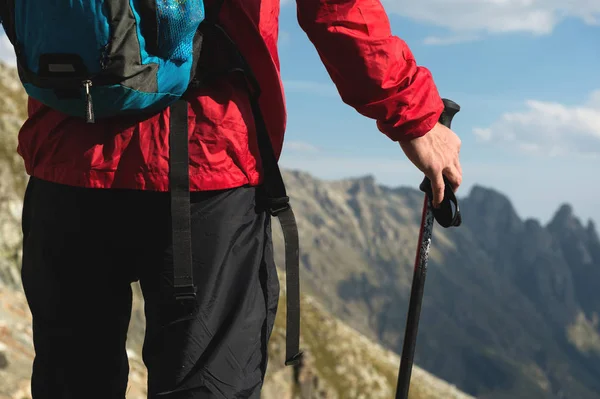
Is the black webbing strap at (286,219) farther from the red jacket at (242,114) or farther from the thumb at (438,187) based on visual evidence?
the thumb at (438,187)

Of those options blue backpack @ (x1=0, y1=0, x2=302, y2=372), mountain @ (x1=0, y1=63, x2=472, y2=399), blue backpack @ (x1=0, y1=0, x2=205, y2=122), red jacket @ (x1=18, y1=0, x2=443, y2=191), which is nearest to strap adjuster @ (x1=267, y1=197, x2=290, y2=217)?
red jacket @ (x1=18, y1=0, x2=443, y2=191)

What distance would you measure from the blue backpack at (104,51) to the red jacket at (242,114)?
176 millimetres

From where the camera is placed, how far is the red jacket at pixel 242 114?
10.3 feet

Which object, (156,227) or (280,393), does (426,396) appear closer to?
(280,393)

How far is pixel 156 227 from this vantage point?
10.5 feet

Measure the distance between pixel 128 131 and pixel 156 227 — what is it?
0.50 m

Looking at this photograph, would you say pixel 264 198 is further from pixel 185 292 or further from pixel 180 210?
pixel 185 292

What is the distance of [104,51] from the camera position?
9.25ft

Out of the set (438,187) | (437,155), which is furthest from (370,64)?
(438,187)

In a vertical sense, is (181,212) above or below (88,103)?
below

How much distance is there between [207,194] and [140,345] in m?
29.5

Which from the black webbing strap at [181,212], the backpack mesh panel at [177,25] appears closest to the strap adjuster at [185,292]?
the black webbing strap at [181,212]

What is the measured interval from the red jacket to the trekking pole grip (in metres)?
0.26

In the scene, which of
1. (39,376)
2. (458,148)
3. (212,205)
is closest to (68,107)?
(212,205)
